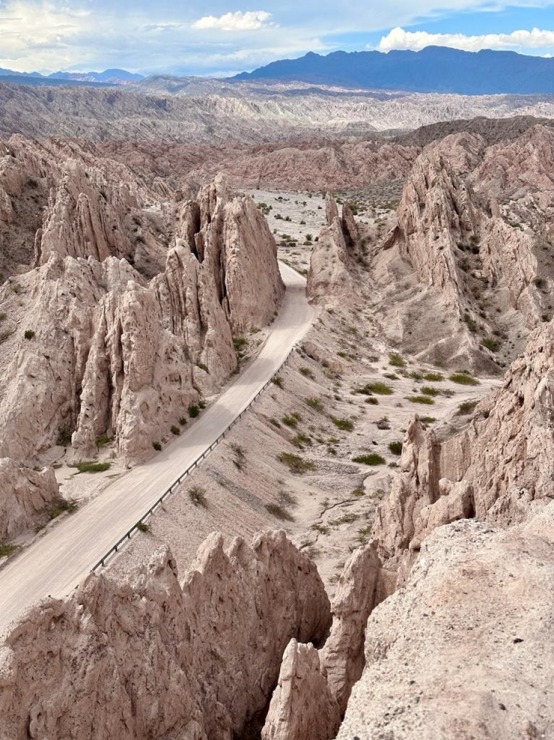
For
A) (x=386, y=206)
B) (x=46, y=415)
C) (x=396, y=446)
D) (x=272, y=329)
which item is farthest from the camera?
(x=386, y=206)

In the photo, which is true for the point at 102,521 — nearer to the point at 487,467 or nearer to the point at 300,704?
the point at 487,467

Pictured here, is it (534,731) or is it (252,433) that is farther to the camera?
(252,433)

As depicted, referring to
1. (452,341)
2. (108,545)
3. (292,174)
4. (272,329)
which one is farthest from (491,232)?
(292,174)

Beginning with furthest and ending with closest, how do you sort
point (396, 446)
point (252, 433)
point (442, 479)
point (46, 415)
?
point (396, 446) → point (252, 433) → point (46, 415) → point (442, 479)

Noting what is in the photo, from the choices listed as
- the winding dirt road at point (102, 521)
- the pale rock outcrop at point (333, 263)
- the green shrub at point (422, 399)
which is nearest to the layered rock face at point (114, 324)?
the winding dirt road at point (102, 521)

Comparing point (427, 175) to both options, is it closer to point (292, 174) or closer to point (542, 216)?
point (542, 216)

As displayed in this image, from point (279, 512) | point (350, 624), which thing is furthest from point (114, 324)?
point (350, 624)

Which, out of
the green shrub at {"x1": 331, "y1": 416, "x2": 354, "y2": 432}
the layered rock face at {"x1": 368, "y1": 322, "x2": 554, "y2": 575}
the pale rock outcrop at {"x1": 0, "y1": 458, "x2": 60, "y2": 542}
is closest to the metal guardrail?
the pale rock outcrop at {"x1": 0, "y1": 458, "x2": 60, "y2": 542}
